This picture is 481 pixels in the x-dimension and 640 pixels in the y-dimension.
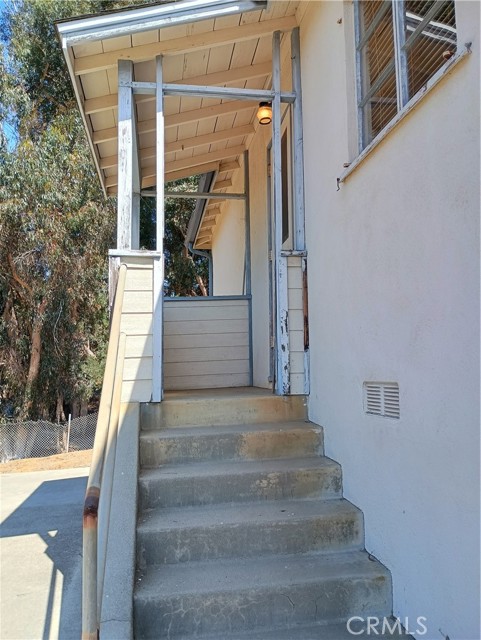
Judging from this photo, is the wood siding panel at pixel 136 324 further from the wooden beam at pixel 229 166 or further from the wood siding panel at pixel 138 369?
the wooden beam at pixel 229 166

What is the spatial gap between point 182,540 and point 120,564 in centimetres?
36

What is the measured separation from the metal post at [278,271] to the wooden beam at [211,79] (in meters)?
0.50

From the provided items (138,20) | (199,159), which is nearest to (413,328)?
(138,20)

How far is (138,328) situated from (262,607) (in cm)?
188

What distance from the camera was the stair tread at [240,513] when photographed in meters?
2.48

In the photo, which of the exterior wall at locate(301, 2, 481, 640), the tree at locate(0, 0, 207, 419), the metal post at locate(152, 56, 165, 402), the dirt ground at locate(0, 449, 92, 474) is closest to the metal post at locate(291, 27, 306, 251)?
the exterior wall at locate(301, 2, 481, 640)

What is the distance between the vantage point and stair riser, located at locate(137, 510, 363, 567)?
2.40 m

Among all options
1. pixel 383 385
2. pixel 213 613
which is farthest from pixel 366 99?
pixel 213 613

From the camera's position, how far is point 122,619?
1.95 m

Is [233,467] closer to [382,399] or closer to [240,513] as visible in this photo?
[240,513]

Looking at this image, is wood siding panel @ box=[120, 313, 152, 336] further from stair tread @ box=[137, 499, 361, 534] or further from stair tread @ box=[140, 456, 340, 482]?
stair tread @ box=[137, 499, 361, 534]

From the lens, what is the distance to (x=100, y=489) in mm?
1775

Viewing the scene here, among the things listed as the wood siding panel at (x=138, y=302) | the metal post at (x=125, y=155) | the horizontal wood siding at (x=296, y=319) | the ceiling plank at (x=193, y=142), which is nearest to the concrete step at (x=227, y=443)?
the horizontal wood siding at (x=296, y=319)

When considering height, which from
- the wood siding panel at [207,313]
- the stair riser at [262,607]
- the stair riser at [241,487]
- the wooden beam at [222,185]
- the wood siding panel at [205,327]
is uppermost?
the wooden beam at [222,185]
